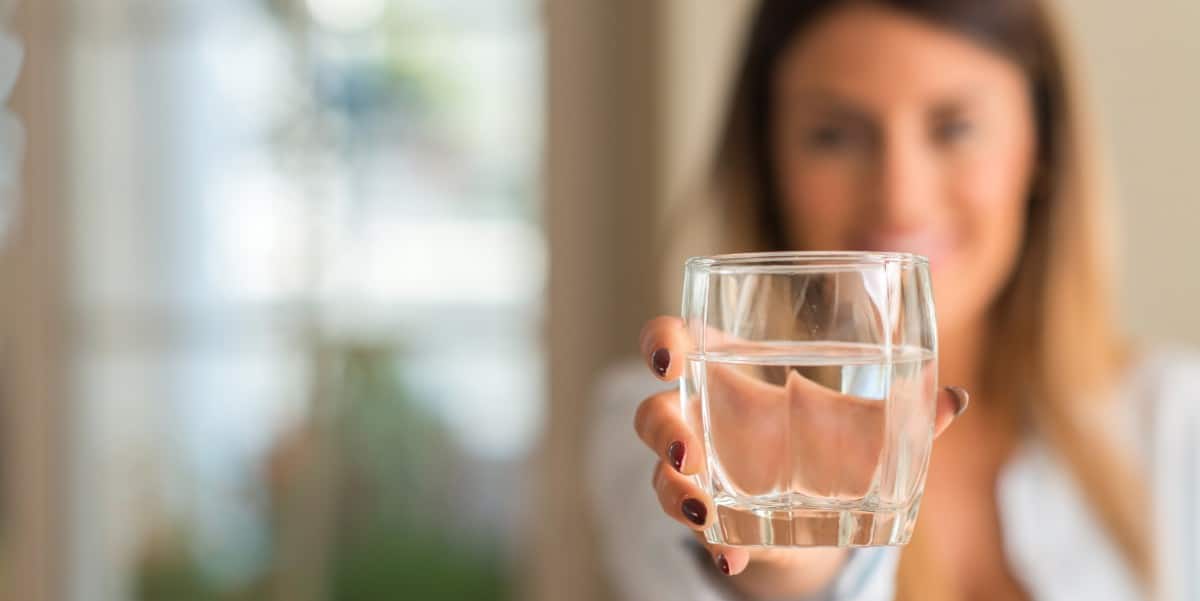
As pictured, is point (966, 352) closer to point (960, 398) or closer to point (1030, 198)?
point (1030, 198)

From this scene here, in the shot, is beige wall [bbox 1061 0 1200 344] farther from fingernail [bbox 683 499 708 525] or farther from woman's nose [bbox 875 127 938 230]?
fingernail [bbox 683 499 708 525]

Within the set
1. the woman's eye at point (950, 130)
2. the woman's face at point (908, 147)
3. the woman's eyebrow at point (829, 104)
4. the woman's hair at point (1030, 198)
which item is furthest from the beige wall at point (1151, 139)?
the woman's eye at point (950, 130)

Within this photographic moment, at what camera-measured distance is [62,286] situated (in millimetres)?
2426

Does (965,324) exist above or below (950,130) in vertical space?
below

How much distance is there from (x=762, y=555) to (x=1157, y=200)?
1.35 meters

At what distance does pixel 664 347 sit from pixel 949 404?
3.6 inches

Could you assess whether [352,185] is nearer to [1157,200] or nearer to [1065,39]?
[1157,200]

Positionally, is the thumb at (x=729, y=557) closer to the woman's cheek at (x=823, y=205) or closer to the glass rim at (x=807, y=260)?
the glass rim at (x=807, y=260)

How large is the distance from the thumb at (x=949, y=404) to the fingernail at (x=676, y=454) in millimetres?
78

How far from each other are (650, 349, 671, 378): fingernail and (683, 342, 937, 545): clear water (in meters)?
0.02

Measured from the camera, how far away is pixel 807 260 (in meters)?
0.34

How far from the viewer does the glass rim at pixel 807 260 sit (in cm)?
34

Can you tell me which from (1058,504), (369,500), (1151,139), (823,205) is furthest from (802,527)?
(369,500)

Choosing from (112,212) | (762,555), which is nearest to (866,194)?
(762,555)
